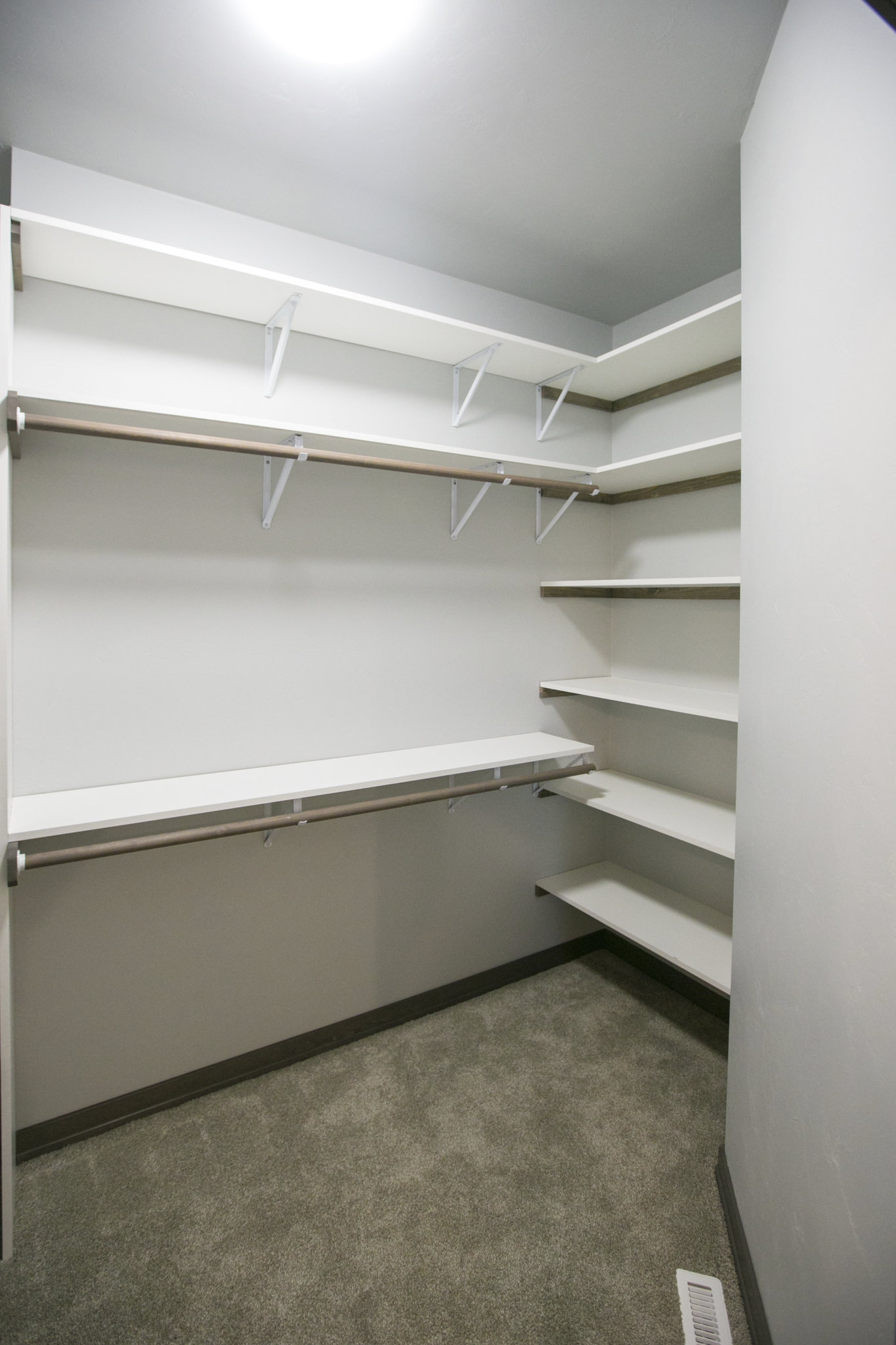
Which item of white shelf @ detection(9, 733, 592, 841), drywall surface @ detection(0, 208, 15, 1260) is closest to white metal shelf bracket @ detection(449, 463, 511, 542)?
white shelf @ detection(9, 733, 592, 841)

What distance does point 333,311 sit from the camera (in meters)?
1.86

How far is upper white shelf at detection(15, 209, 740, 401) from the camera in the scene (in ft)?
5.03

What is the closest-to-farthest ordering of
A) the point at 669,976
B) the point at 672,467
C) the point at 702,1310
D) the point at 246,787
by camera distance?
the point at 702,1310, the point at 246,787, the point at 672,467, the point at 669,976

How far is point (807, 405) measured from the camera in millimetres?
1201

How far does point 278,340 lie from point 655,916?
7.49 ft

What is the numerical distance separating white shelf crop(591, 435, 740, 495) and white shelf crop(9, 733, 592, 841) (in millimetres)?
984

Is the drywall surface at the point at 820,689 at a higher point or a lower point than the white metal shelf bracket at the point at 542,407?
lower

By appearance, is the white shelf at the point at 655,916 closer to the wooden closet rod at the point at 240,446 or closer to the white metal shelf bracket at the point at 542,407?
the wooden closet rod at the point at 240,446

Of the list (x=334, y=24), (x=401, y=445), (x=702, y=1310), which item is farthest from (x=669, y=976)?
(x=334, y=24)

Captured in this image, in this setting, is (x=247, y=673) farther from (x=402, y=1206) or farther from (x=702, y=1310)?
(x=702, y=1310)

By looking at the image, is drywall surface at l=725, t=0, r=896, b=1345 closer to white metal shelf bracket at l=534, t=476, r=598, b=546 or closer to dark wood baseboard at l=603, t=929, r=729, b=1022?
dark wood baseboard at l=603, t=929, r=729, b=1022

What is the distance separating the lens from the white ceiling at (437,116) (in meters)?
1.28

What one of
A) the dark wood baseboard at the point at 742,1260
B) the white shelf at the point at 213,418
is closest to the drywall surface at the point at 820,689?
the dark wood baseboard at the point at 742,1260

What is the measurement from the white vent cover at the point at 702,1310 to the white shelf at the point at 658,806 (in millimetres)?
925
